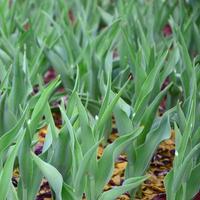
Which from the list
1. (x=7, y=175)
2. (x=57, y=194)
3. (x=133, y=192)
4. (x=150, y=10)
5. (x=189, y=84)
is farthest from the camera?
(x=150, y=10)

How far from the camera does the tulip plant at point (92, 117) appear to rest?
1.58 meters

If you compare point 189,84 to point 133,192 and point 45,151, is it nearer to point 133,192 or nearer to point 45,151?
point 133,192

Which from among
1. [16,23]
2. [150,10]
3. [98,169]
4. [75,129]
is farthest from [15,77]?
[150,10]

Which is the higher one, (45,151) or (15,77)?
(15,77)

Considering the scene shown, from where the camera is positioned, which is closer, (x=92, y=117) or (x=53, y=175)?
(x=53, y=175)

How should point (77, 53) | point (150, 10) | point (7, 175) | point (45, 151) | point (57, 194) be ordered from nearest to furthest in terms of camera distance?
point (7, 175)
point (57, 194)
point (45, 151)
point (77, 53)
point (150, 10)

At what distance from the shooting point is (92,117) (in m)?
2.09

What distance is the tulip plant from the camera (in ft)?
5.18

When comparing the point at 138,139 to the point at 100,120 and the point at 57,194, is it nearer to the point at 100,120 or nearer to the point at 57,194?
the point at 100,120

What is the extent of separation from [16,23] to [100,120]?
1079 mm

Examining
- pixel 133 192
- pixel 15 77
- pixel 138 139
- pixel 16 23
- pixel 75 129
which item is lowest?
pixel 133 192

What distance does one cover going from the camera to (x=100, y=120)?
5.35 ft

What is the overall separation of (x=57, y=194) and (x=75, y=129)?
0.21m

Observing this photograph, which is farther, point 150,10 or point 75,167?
point 150,10
